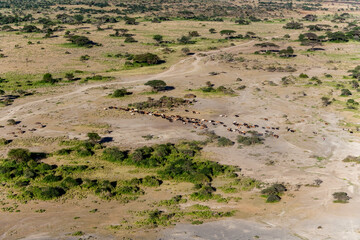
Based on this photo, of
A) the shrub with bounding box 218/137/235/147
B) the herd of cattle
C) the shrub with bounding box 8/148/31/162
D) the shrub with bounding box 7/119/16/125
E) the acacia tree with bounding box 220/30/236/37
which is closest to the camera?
the shrub with bounding box 8/148/31/162

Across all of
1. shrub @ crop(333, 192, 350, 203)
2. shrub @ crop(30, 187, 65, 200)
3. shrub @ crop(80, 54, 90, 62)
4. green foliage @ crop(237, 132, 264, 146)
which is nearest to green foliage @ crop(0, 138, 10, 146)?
shrub @ crop(30, 187, 65, 200)

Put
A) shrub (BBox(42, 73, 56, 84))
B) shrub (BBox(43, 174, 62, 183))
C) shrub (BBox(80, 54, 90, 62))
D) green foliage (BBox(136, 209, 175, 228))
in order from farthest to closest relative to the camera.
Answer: shrub (BBox(80, 54, 90, 62))
shrub (BBox(42, 73, 56, 84))
shrub (BBox(43, 174, 62, 183))
green foliage (BBox(136, 209, 175, 228))

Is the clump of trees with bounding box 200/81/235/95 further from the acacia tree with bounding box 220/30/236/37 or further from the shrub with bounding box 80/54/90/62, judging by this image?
the acacia tree with bounding box 220/30/236/37

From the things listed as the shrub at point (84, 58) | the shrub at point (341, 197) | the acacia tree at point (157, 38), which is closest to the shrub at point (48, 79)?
the shrub at point (84, 58)

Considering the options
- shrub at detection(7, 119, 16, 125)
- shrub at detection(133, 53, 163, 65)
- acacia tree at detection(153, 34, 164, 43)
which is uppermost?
acacia tree at detection(153, 34, 164, 43)

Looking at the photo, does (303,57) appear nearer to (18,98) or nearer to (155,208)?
(18,98)

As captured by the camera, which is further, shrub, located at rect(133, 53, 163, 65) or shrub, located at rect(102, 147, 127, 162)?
shrub, located at rect(133, 53, 163, 65)

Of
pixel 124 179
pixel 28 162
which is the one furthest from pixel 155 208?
pixel 28 162

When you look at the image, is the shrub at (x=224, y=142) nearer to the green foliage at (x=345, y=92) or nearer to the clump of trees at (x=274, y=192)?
the clump of trees at (x=274, y=192)

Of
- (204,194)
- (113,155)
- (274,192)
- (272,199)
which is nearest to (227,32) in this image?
(113,155)
